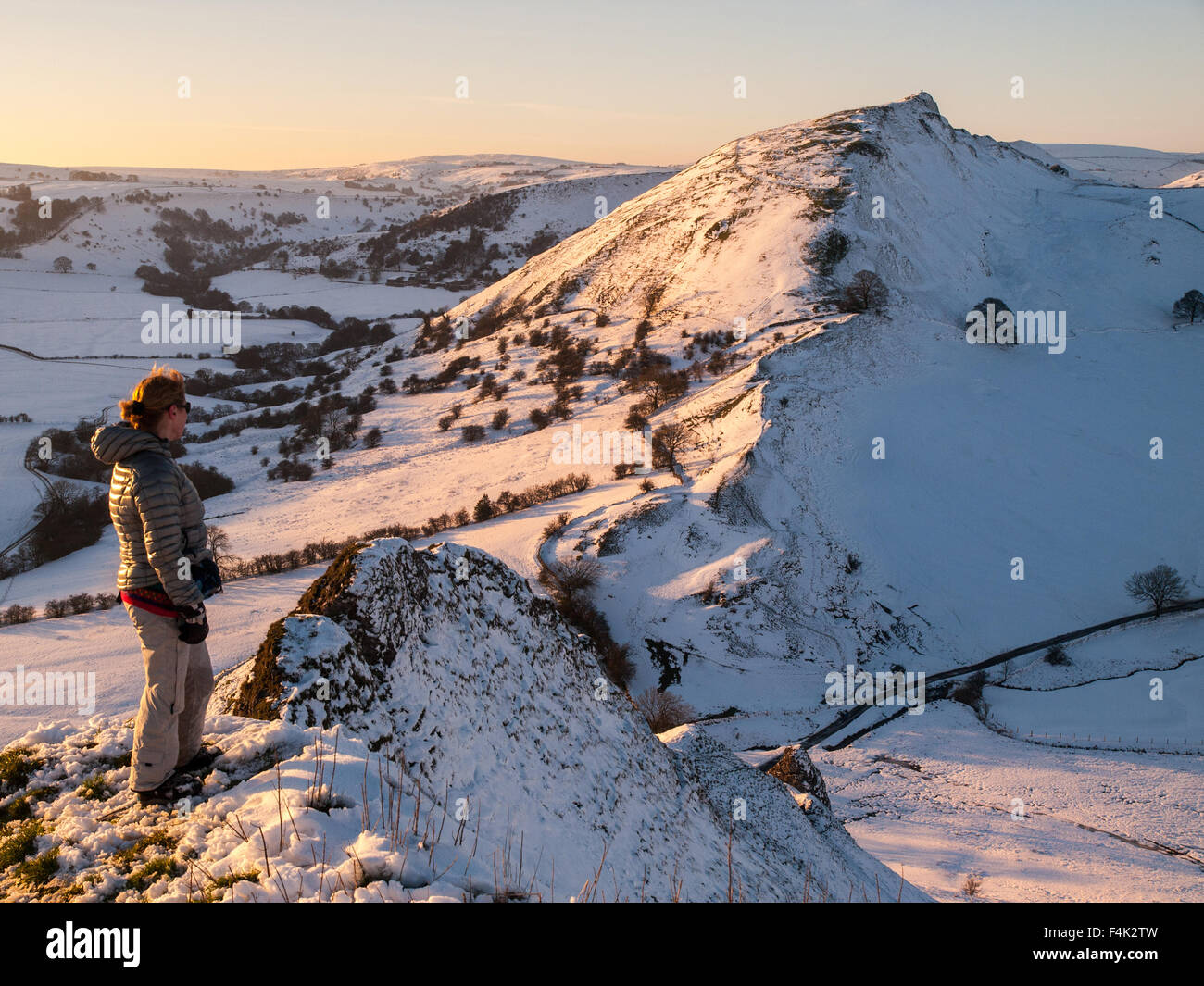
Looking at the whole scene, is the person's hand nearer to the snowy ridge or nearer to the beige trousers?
the beige trousers

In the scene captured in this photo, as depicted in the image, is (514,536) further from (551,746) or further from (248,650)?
(551,746)

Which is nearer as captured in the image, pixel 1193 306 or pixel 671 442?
pixel 671 442

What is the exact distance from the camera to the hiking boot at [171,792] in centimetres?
564

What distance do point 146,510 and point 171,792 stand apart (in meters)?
2.21

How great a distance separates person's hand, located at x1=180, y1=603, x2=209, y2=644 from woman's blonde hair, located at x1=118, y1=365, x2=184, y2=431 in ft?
4.79

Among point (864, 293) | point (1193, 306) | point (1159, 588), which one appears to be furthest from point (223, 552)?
point (1193, 306)

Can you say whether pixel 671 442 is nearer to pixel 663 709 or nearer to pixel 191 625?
pixel 663 709

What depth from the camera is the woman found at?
17.9 ft

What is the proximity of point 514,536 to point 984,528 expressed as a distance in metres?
22.1

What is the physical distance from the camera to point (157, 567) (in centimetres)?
543

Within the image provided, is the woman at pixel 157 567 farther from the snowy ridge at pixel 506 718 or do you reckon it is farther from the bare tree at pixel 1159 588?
the bare tree at pixel 1159 588

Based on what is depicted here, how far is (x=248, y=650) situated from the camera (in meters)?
21.7

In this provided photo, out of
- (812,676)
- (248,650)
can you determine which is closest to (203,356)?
(248,650)

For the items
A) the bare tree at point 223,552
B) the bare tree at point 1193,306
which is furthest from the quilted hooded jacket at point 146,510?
the bare tree at point 1193,306
